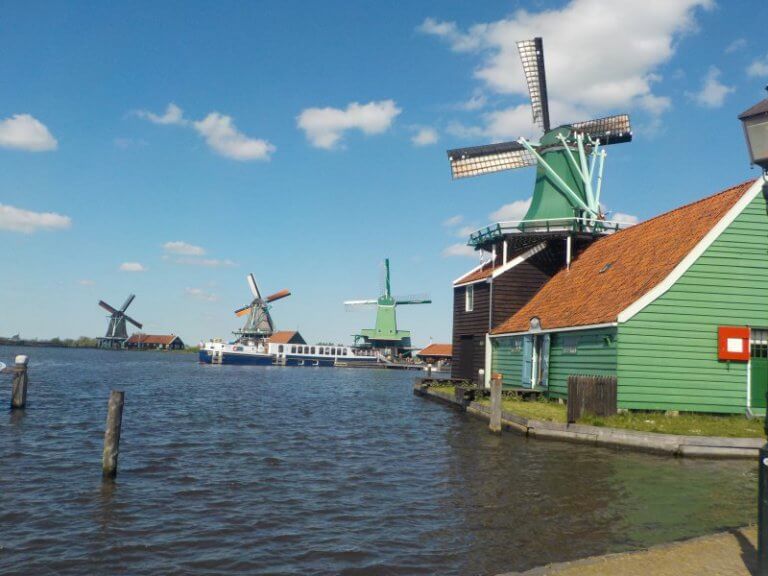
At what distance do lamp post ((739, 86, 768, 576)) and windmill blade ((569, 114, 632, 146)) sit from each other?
31.8 m

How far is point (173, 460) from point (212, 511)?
4.95 meters

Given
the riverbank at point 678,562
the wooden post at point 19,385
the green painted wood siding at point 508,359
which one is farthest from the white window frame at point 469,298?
the riverbank at point 678,562

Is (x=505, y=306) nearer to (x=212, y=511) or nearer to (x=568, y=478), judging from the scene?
(x=568, y=478)

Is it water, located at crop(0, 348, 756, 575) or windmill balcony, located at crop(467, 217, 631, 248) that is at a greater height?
A: windmill balcony, located at crop(467, 217, 631, 248)

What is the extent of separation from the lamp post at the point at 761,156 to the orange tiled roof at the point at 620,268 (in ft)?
A: 43.7

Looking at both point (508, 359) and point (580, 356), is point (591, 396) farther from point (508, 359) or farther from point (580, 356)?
point (508, 359)

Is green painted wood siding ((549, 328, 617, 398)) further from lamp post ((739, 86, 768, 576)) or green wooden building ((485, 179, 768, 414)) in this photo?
lamp post ((739, 86, 768, 576))

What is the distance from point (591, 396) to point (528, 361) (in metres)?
8.03

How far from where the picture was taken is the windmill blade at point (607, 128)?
117 ft

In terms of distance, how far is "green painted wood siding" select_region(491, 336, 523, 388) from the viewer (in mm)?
26859

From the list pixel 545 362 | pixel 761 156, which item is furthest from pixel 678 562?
pixel 545 362

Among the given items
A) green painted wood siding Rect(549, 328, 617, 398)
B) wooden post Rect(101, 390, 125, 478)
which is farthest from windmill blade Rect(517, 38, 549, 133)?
wooden post Rect(101, 390, 125, 478)

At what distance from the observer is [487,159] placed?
3838cm

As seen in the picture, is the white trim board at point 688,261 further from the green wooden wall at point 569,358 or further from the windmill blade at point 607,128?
the windmill blade at point 607,128
